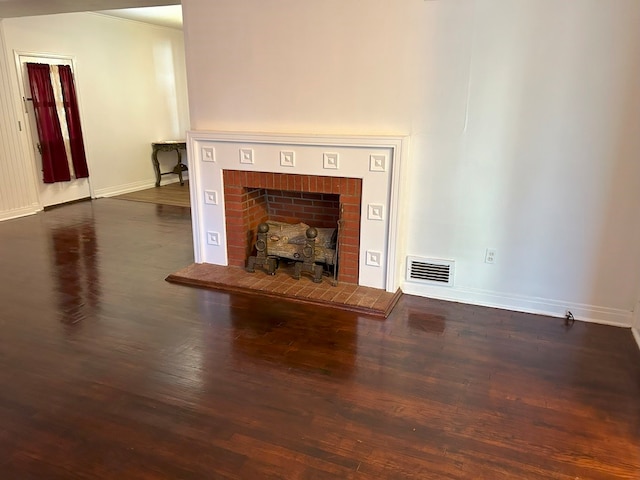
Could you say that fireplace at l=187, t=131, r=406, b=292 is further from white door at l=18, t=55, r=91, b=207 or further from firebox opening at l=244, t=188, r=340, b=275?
white door at l=18, t=55, r=91, b=207

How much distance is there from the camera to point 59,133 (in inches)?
244

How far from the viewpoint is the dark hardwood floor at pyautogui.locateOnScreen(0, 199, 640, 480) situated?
1.86 meters

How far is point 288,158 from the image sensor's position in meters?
3.47

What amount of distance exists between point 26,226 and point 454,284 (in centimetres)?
484

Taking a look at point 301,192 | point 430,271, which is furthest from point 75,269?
point 430,271

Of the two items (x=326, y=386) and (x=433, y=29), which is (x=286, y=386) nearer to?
(x=326, y=386)

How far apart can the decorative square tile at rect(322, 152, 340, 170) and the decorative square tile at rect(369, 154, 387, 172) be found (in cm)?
25

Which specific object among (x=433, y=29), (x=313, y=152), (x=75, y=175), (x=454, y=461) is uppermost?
(x=433, y=29)

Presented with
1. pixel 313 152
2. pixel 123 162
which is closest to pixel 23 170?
pixel 123 162

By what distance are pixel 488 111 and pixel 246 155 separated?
1.78m

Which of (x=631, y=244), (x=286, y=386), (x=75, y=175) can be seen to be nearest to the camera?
(x=286, y=386)

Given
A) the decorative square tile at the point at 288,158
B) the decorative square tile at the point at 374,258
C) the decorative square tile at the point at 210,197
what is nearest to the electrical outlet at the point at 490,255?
the decorative square tile at the point at 374,258

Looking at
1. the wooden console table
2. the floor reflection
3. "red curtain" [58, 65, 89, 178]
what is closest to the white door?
"red curtain" [58, 65, 89, 178]

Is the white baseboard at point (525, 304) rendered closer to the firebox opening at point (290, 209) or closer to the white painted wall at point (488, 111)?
the white painted wall at point (488, 111)
